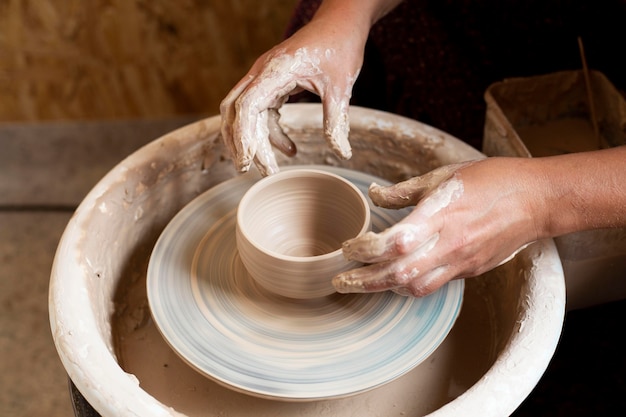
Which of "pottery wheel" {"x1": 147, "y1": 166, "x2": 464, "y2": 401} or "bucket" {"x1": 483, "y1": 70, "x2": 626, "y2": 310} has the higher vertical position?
"bucket" {"x1": 483, "y1": 70, "x2": 626, "y2": 310}

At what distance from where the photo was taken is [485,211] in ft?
3.40

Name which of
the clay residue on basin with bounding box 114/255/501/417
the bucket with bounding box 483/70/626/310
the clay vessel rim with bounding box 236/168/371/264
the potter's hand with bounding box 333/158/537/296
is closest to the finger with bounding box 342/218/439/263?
the potter's hand with bounding box 333/158/537/296

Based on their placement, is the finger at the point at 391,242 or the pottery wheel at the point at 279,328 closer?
the finger at the point at 391,242

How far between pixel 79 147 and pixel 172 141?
52.3 inches

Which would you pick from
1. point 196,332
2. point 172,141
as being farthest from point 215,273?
point 172,141

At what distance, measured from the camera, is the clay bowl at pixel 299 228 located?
1104 millimetres

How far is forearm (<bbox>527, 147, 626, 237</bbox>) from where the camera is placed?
3.47ft

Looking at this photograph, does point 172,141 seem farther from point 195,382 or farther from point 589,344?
point 589,344

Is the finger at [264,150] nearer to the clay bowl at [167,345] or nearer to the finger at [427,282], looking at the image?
the clay bowl at [167,345]

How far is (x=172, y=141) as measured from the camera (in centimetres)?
140

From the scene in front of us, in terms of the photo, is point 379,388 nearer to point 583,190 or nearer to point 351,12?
point 583,190

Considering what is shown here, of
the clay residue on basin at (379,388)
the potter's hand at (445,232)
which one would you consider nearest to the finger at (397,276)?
the potter's hand at (445,232)

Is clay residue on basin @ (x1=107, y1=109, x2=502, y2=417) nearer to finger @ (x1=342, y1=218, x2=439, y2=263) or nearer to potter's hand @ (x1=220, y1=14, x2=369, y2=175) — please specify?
potter's hand @ (x1=220, y1=14, x2=369, y2=175)

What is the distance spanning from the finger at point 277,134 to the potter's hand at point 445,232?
29cm
